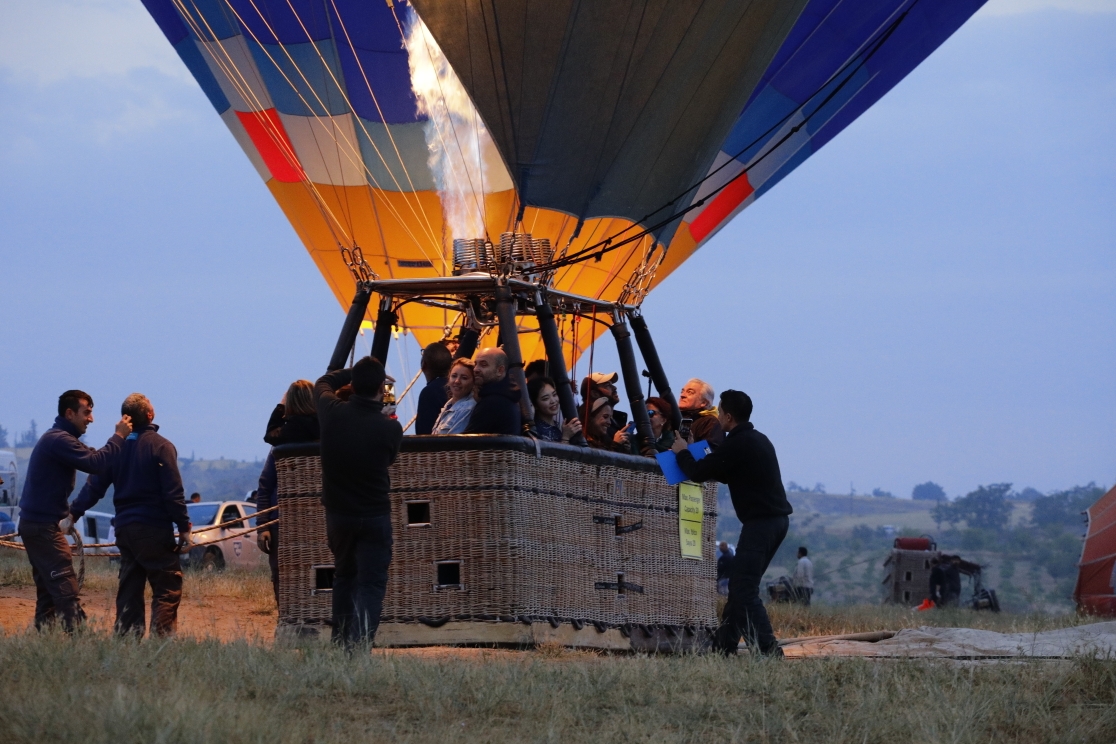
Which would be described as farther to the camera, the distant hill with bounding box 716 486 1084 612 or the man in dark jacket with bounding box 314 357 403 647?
the distant hill with bounding box 716 486 1084 612

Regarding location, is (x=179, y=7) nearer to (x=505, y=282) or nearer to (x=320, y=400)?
(x=505, y=282)

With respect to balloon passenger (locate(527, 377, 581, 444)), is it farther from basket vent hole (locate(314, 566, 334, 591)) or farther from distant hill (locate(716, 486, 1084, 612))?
distant hill (locate(716, 486, 1084, 612))

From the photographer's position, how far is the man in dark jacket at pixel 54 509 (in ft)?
25.5

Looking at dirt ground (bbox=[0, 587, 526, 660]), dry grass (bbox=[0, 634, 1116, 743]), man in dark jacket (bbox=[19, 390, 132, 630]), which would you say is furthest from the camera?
dirt ground (bbox=[0, 587, 526, 660])

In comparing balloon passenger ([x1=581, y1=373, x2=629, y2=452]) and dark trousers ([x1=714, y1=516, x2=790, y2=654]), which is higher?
balloon passenger ([x1=581, y1=373, x2=629, y2=452])

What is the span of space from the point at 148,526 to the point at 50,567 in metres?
0.70

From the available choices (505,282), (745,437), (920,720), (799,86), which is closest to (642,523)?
(745,437)

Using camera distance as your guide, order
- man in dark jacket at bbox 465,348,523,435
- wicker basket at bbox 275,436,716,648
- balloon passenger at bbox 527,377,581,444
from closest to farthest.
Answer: wicker basket at bbox 275,436,716,648
man in dark jacket at bbox 465,348,523,435
balloon passenger at bbox 527,377,581,444

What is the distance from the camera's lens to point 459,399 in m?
7.58

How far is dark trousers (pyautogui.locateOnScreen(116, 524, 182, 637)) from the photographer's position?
7523mm

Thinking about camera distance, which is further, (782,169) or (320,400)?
(782,169)

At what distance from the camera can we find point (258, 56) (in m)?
10.1

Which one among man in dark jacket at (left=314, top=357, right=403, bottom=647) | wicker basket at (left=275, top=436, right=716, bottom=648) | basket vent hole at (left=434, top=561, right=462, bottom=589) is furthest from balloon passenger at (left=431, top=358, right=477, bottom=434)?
man in dark jacket at (left=314, top=357, right=403, bottom=647)

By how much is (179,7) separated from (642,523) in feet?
15.9
